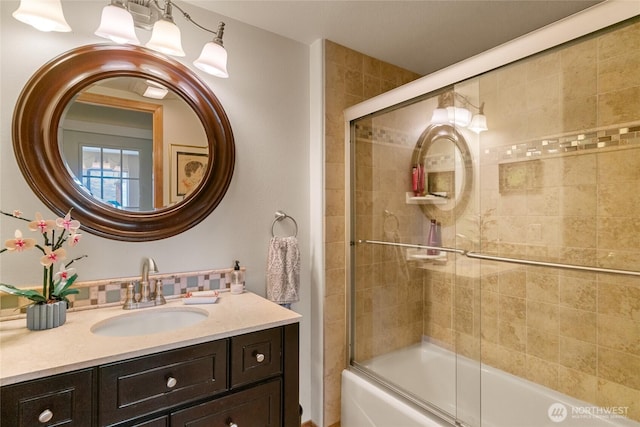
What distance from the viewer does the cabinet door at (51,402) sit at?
882mm

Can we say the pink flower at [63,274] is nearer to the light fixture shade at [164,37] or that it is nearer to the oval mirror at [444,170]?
the light fixture shade at [164,37]

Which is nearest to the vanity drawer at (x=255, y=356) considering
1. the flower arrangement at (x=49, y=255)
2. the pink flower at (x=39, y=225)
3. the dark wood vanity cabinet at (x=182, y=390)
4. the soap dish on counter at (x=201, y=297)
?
the dark wood vanity cabinet at (x=182, y=390)

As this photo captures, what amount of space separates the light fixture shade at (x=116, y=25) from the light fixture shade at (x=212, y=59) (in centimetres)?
28

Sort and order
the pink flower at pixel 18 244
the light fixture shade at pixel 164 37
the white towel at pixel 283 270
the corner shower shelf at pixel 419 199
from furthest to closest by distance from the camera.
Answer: the corner shower shelf at pixel 419 199 < the white towel at pixel 283 270 < the light fixture shade at pixel 164 37 < the pink flower at pixel 18 244

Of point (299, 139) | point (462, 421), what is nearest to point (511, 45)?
point (299, 139)

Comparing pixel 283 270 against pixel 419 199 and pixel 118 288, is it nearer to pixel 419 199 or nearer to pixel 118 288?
pixel 118 288

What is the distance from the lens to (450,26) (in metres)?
1.91

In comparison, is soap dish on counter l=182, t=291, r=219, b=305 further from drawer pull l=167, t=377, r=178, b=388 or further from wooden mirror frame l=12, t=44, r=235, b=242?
drawer pull l=167, t=377, r=178, b=388

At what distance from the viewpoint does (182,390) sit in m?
1.13

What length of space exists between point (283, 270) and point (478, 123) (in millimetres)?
1387

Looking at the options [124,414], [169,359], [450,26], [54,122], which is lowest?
[124,414]

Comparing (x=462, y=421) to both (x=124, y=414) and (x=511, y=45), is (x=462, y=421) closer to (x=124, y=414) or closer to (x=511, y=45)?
(x=124, y=414)

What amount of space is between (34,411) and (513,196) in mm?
2366

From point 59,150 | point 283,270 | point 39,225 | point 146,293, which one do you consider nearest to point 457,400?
point 283,270
